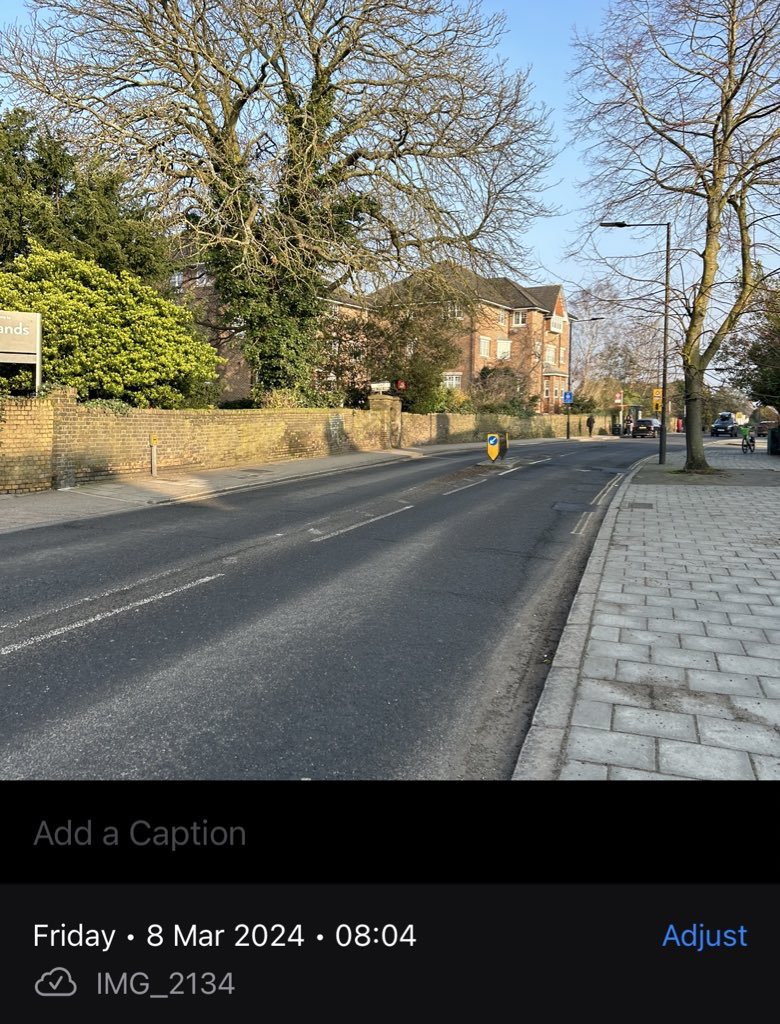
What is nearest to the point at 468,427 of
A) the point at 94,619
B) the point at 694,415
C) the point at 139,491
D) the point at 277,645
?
the point at 694,415

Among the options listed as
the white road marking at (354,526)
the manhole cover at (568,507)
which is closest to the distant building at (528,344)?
the manhole cover at (568,507)

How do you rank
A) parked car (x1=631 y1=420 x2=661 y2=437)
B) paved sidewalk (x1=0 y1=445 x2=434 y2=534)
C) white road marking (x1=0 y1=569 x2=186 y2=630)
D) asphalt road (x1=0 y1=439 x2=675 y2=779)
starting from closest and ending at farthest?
asphalt road (x1=0 y1=439 x2=675 y2=779) → white road marking (x1=0 y1=569 x2=186 y2=630) → paved sidewalk (x1=0 y1=445 x2=434 y2=534) → parked car (x1=631 y1=420 x2=661 y2=437)

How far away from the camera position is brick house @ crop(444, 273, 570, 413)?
177ft

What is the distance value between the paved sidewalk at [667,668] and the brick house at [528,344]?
141 feet

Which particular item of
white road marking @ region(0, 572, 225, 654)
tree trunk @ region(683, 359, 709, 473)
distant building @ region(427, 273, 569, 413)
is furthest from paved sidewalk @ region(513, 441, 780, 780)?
distant building @ region(427, 273, 569, 413)

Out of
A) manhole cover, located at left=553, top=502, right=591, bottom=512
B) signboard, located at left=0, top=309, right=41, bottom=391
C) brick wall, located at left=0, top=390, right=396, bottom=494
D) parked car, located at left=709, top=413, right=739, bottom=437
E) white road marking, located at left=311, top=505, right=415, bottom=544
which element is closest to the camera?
white road marking, located at left=311, top=505, right=415, bottom=544

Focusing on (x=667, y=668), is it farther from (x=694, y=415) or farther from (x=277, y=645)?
(x=694, y=415)

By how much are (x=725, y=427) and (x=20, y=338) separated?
6073 centimetres

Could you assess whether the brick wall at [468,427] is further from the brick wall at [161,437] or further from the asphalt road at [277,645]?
the asphalt road at [277,645]

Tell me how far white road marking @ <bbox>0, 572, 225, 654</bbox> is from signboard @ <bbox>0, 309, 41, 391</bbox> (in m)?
9.46

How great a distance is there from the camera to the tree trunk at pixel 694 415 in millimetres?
17344

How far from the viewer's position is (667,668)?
4.41m

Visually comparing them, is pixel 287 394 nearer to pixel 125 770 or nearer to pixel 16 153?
pixel 16 153

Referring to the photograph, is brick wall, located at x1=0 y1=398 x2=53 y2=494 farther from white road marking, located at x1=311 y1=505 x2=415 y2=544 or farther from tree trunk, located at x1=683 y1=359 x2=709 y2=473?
tree trunk, located at x1=683 y1=359 x2=709 y2=473
